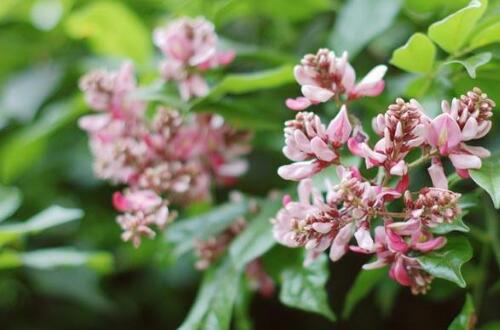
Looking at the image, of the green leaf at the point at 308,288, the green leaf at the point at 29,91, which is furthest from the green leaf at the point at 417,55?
the green leaf at the point at 29,91

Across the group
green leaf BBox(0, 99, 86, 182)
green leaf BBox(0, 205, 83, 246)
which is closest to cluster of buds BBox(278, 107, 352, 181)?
green leaf BBox(0, 205, 83, 246)

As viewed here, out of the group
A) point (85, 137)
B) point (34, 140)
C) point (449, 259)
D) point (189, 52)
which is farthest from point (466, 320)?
point (85, 137)

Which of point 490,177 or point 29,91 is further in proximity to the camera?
point 29,91

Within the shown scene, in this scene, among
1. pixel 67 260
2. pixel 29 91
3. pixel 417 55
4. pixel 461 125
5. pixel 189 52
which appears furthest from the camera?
pixel 29 91

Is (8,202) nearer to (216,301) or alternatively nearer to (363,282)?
(216,301)

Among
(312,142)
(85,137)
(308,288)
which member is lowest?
(85,137)

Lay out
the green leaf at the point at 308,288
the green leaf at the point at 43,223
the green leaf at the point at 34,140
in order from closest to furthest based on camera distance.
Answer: the green leaf at the point at 308,288 → the green leaf at the point at 43,223 → the green leaf at the point at 34,140

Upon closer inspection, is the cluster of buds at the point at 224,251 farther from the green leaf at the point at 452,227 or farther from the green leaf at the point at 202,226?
the green leaf at the point at 452,227
